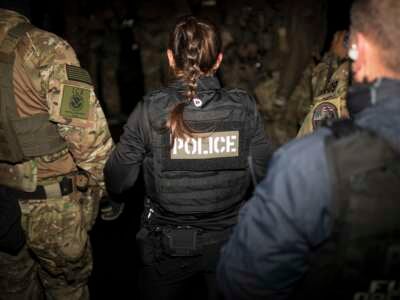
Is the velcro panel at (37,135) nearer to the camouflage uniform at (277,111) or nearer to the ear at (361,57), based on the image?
the ear at (361,57)

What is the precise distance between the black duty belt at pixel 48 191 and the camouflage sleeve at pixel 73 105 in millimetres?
152

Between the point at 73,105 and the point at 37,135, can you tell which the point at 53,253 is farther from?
the point at 73,105

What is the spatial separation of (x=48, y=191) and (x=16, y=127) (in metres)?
0.39

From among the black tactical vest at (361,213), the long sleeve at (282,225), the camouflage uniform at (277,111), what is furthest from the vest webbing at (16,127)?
the camouflage uniform at (277,111)

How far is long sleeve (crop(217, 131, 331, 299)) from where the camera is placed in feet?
3.56

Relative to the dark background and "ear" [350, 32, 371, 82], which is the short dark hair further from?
the dark background

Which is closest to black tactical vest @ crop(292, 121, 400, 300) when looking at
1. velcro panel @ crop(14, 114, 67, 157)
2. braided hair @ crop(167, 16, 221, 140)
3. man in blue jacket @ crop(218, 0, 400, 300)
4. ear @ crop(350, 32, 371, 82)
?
man in blue jacket @ crop(218, 0, 400, 300)

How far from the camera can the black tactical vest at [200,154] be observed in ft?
5.96

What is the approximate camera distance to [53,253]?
2.23 meters

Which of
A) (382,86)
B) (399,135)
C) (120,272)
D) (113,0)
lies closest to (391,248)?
(399,135)

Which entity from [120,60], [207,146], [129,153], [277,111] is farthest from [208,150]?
[120,60]

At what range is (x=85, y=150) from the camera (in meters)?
2.14

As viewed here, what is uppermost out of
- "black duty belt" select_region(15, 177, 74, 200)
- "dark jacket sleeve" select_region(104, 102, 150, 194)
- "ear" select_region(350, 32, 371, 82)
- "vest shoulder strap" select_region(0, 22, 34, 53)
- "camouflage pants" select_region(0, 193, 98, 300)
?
"vest shoulder strap" select_region(0, 22, 34, 53)

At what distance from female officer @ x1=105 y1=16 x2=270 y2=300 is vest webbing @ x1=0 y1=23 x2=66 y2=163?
Answer: 40cm
